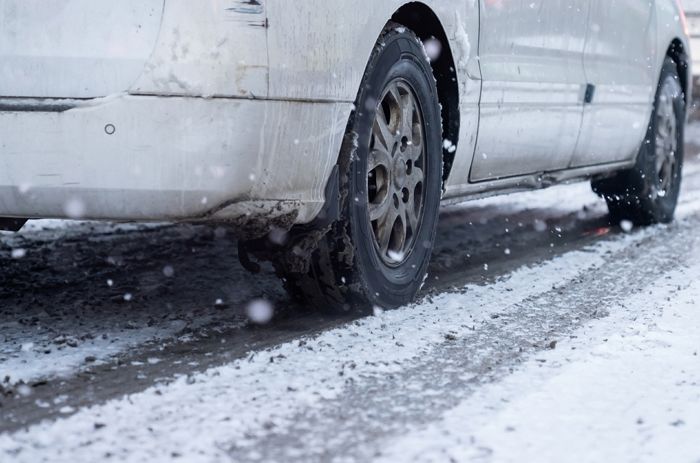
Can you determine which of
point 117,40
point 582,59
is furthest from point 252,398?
point 582,59

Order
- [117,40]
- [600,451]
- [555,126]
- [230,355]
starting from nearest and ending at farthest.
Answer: [600,451]
[117,40]
[230,355]
[555,126]

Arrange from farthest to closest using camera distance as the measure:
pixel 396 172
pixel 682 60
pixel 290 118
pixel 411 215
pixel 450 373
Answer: pixel 682 60 < pixel 411 215 < pixel 396 172 < pixel 290 118 < pixel 450 373

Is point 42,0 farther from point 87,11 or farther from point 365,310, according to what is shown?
Result: point 365,310

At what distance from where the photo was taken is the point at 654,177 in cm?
689

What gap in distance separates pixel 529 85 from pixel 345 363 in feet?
6.83

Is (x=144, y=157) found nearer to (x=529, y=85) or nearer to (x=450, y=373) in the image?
(x=450, y=373)

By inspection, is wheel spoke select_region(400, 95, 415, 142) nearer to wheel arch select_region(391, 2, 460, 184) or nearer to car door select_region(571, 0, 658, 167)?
wheel arch select_region(391, 2, 460, 184)

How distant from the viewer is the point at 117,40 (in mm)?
3229

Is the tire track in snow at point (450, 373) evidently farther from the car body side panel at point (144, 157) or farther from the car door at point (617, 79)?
the car door at point (617, 79)

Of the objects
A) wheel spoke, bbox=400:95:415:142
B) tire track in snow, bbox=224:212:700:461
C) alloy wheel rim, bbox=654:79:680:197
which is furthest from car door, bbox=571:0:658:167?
wheel spoke, bbox=400:95:415:142

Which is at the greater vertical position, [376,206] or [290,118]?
[290,118]

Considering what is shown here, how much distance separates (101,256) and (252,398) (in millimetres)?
2658

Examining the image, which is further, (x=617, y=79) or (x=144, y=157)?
(x=617, y=79)

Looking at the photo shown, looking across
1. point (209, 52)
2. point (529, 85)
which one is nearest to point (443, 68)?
point (529, 85)
